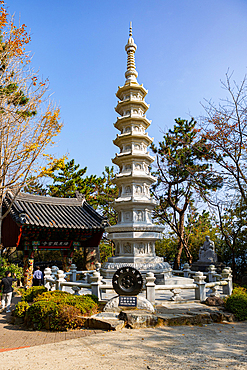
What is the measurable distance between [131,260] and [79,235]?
20.9 feet

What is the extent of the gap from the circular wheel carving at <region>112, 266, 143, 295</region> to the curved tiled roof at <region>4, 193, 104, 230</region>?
318 inches

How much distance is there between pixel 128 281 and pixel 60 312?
2270 millimetres

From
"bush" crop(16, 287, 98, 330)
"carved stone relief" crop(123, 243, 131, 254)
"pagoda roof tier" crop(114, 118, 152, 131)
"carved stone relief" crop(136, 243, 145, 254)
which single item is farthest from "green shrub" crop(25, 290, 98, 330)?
"pagoda roof tier" crop(114, 118, 152, 131)

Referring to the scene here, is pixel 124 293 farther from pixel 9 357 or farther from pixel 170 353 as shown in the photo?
pixel 9 357

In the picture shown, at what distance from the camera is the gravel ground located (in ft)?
16.3

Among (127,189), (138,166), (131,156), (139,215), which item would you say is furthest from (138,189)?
(131,156)

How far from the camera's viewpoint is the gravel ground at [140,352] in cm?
497

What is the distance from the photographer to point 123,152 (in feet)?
48.6

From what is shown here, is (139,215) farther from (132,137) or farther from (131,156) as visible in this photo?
(132,137)

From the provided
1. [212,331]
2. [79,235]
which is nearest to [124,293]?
[212,331]

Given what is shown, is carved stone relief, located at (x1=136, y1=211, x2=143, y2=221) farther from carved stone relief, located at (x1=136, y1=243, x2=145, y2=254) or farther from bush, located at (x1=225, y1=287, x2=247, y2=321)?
bush, located at (x1=225, y1=287, x2=247, y2=321)

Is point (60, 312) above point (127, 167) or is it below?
below

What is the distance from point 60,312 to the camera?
7.60m

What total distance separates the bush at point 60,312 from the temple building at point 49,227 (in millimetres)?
7017
